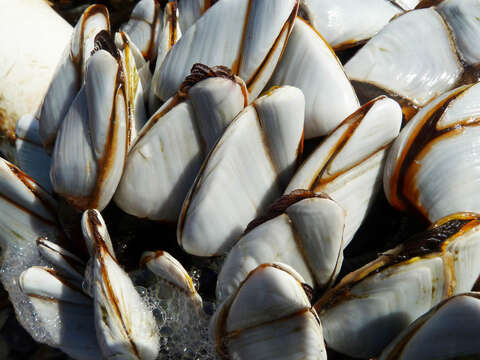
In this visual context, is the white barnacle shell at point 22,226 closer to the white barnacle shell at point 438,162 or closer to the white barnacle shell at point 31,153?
the white barnacle shell at point 31,153

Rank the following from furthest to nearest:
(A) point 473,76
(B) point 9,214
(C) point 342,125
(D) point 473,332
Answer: (A) point 473,76, (B) point 9,214, (C) point 342,125, (D) point 473,332

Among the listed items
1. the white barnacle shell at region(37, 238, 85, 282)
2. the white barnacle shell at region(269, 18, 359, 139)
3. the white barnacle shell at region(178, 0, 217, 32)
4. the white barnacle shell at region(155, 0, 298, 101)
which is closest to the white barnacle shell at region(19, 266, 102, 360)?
the white barnacle shell at region(37, 238, 85, 282)

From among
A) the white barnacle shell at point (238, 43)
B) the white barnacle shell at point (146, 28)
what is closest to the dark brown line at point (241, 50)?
the white barnacle shell at point (238, 43)

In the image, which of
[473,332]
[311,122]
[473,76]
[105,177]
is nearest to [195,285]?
[105,177]

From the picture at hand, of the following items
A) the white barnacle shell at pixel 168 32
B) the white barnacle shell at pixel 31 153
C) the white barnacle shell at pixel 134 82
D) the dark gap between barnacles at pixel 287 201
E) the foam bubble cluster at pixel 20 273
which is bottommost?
the foam bubble cluster at pixel 20 273

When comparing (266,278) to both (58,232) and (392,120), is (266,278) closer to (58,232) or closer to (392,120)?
(392,120)

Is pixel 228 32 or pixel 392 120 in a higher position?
pixel 228 32
